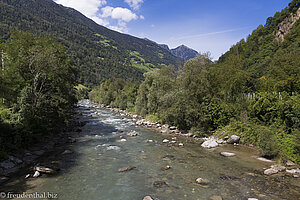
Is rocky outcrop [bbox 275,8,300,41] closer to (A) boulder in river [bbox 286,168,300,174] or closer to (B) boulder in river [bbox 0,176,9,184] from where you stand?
(A) boulder in river [bbox 286,168,300,174]

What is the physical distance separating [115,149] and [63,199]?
1058 cm

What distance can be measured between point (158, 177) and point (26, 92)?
16.5 m

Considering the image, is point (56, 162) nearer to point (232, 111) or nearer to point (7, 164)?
point (7, 164)

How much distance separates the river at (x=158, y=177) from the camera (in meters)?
11.1

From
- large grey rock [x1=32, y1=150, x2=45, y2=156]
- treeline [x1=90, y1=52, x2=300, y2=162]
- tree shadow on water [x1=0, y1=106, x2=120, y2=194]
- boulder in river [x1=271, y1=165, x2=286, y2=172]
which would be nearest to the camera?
tree shadow on water [x1=0, y1=106, x2=120, y2=194]

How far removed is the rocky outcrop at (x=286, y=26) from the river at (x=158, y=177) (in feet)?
296

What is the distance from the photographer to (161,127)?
3588 cm

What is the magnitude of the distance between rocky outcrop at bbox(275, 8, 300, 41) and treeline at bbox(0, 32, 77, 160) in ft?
325

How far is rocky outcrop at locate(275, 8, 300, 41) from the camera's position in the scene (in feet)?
266

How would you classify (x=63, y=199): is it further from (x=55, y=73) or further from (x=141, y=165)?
(x=55, y=73)

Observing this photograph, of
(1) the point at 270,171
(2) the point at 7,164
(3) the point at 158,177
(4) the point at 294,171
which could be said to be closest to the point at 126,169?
(3) the point at 158,177

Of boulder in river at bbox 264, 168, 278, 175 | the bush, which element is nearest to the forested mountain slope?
the bush

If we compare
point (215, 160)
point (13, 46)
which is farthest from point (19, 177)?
point (13, 46)

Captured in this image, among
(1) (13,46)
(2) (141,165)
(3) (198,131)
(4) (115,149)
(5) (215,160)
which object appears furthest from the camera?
(3) (198,131)
